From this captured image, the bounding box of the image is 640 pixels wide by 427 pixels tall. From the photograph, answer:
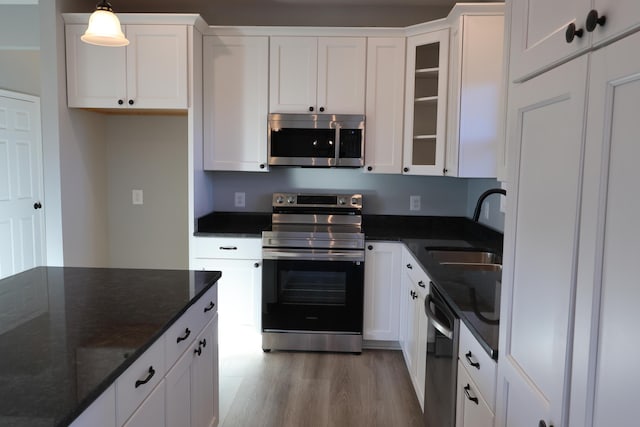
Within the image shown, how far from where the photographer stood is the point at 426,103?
3.14m

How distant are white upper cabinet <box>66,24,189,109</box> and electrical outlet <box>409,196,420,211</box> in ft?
6.28

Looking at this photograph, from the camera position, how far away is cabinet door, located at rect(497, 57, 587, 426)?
0.81 meters

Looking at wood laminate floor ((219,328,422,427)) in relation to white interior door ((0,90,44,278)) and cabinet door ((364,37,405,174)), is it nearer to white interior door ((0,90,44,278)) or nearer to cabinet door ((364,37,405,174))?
cabinet door ((364,37,405,174))

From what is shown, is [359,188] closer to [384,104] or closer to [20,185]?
[384,104]

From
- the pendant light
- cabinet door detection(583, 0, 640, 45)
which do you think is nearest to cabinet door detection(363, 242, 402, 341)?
the pendant light

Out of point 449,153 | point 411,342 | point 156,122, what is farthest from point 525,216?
point 156,122

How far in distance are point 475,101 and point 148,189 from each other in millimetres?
2599

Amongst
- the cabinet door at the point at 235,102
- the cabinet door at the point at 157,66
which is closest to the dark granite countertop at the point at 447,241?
the cabinet door at the point at 235,102

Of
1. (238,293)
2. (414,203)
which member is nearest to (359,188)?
(414,203)

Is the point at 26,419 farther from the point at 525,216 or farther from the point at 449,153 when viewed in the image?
the point at 449,153

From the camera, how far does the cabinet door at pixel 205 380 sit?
5.82ft

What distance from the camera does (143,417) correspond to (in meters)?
1.27

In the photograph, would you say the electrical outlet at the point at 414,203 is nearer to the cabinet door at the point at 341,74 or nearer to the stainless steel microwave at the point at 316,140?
the stainless steel microwave at the point at 316,140

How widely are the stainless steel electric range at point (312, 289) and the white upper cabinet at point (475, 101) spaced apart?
887 mm
